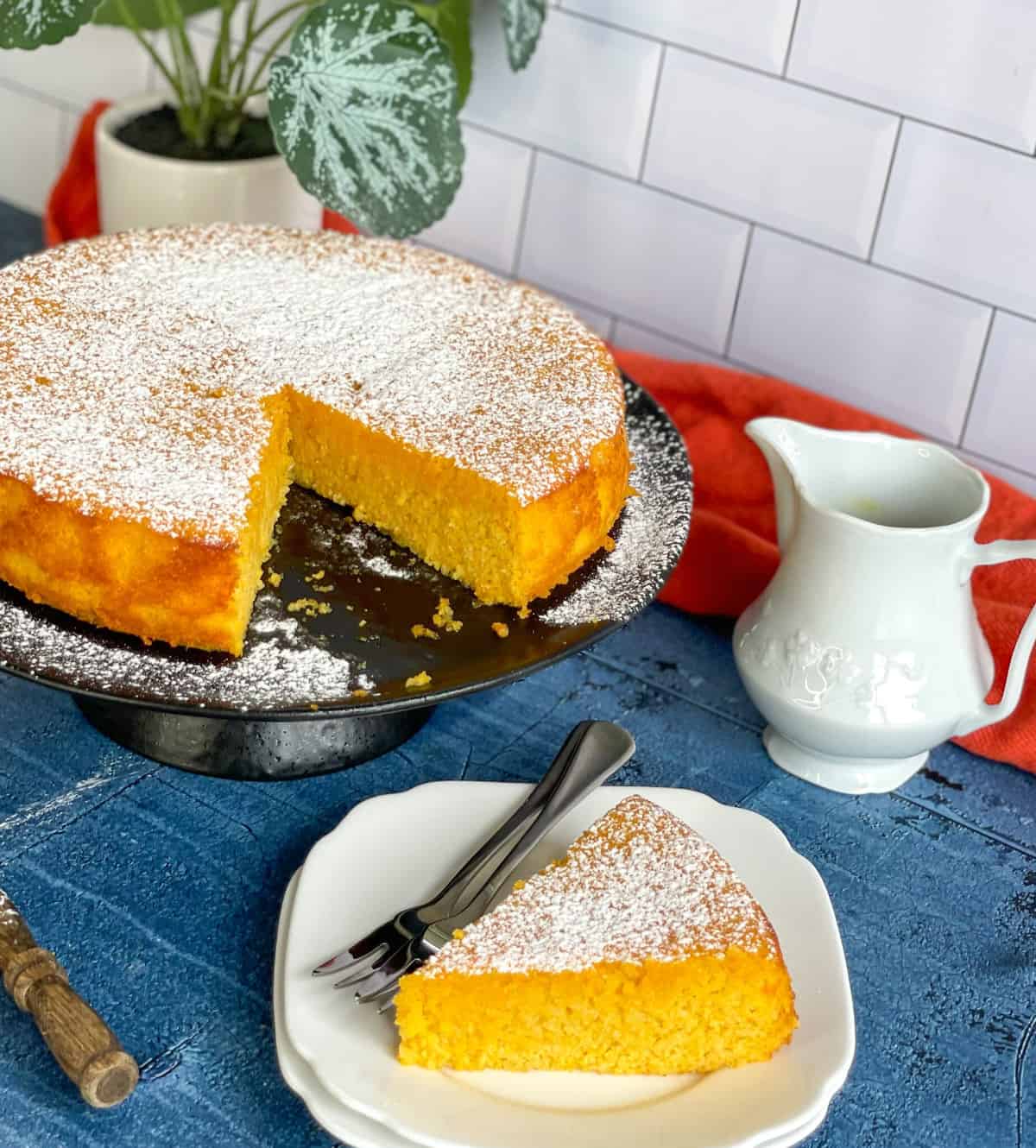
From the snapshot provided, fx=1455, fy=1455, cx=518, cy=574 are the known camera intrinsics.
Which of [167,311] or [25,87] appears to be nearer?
[167,311]

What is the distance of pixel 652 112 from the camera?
1.73 metres

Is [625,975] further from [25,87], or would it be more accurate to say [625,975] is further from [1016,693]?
[25,87]

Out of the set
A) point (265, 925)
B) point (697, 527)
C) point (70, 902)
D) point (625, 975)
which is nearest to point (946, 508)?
point (697, 527)

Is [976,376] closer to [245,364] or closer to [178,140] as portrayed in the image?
[245,364]

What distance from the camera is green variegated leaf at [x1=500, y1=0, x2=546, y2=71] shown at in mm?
1628

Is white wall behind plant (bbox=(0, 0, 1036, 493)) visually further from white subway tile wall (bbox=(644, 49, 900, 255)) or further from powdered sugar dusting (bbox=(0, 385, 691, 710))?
powdered sugar dusting (bbox=(0, 385, 691, 710))

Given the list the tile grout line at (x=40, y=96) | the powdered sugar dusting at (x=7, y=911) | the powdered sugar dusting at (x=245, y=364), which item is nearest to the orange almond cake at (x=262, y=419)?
the powdered sugar dusting at (x=245, y=364)

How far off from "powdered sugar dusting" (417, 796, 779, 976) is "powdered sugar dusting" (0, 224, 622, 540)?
31 cm

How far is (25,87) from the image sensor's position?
2289 mm

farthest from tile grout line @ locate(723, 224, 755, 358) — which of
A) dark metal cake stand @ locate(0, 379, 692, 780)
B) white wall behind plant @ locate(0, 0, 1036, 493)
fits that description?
dark metal cake stand @ locate(0, 379, 692, 780)

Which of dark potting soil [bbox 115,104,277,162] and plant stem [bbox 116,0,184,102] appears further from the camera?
dark potting soil [bbox 115,104,277,162]

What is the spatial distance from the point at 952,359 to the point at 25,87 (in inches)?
59.7

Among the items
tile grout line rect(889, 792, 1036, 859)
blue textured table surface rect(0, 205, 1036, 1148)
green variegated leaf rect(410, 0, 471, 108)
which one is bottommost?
blue textured table surface rect(0, 205, 1036, 1148)

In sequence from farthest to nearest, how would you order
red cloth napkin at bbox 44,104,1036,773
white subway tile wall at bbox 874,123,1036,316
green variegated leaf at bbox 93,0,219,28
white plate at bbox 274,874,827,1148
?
green variegated leaf at bbox 93,0,219,28 → white subway tile wall at bbox 874,123,1036,316 → red cloth napkin at bbox 44,104,1036,773 → white plate at bbox 274,874,827,1148
